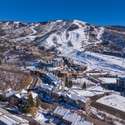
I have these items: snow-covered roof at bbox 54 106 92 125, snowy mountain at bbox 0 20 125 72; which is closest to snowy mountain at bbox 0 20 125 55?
snowy mountain at bbox 0 20 125 72

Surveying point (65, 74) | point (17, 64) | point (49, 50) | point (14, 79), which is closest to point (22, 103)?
point (14, 79)

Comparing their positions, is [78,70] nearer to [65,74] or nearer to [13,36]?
[65,74]

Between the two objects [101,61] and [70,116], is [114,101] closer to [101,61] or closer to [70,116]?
[70,116]

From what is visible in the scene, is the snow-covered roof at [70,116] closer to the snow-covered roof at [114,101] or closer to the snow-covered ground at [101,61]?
the snow-covered roof at [114,101]

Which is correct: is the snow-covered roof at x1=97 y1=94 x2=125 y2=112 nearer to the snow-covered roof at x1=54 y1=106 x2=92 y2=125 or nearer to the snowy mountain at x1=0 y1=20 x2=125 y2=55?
the snow-covered roof at x1=54 y1=106 x2=92 y2=125

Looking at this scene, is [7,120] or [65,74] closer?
[7,120]

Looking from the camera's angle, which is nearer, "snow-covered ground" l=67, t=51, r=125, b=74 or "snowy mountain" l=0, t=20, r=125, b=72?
"snow-covered ground" l=67, t=51, r=125, b=74

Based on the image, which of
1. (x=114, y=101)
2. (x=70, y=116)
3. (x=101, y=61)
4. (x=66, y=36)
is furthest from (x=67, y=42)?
(x=70, y=116)
